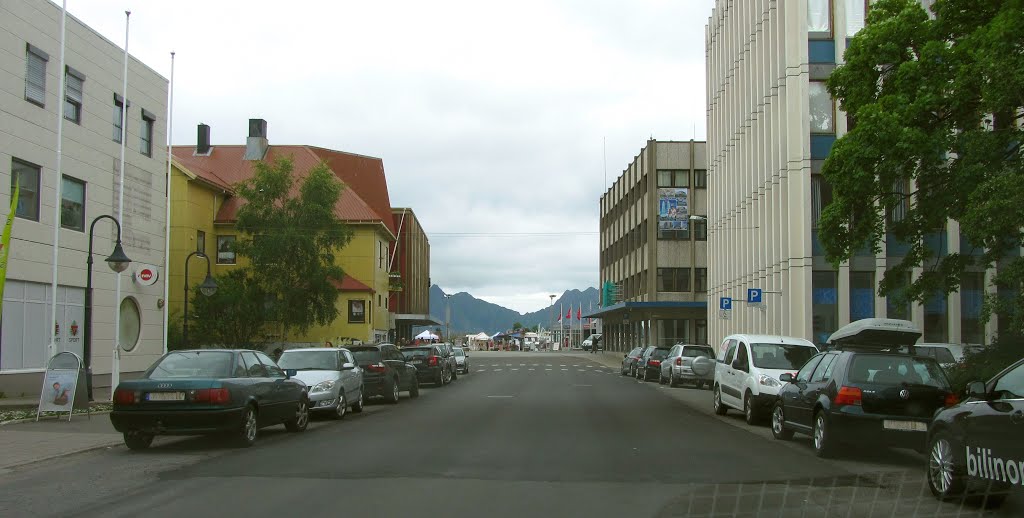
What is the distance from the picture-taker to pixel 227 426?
12.6 meters

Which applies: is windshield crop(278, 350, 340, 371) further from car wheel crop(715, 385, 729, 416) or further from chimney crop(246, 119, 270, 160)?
chimney crop(246, 119, 270, 160)

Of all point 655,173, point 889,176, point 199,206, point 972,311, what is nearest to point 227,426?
point 889,176

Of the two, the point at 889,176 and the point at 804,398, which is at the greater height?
the point at 889,176

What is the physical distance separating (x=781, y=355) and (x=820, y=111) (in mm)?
16889

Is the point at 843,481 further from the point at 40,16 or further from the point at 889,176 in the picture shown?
the point at 40,16

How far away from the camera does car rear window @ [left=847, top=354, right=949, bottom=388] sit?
467 inches

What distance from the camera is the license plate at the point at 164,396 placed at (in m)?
12.5

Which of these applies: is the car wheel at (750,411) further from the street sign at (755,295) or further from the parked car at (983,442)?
the street sign at (755,295)

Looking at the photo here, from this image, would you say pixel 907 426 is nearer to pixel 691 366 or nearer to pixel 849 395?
pixel 849 395

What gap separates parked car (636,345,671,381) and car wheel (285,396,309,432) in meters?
22.2

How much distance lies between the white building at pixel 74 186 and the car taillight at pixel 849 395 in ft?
61.9

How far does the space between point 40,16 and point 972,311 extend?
30.7 metres

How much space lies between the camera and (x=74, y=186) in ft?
89.8

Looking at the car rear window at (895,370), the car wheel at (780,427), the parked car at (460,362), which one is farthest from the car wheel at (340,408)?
the parked car at (460,362)
